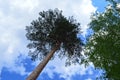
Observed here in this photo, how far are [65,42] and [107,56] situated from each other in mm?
12740

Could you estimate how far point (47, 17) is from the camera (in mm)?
45344

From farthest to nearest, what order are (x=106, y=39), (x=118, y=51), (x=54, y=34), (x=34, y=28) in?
1. (x=34, y=28)
2. (x=54, y=34)
3. (x=106, y=39)
4. (x=118, y=51)

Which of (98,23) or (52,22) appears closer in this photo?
(98,23)

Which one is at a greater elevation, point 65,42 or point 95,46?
point 65,42

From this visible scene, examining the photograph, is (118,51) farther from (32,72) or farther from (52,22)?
(52,22)

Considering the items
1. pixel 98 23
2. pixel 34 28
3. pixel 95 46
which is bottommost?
pixel 95 46

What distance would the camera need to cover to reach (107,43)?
30922 mm

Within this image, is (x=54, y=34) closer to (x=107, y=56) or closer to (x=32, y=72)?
(x=32, y=72)

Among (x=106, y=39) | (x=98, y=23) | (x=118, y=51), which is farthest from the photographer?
(x=98, y=23)

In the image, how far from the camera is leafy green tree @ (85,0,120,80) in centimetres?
2963

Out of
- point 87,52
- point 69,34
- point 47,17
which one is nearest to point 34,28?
point 47,17

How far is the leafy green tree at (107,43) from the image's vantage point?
97.2 feet

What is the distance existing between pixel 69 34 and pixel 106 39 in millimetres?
11959

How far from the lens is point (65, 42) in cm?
4256
